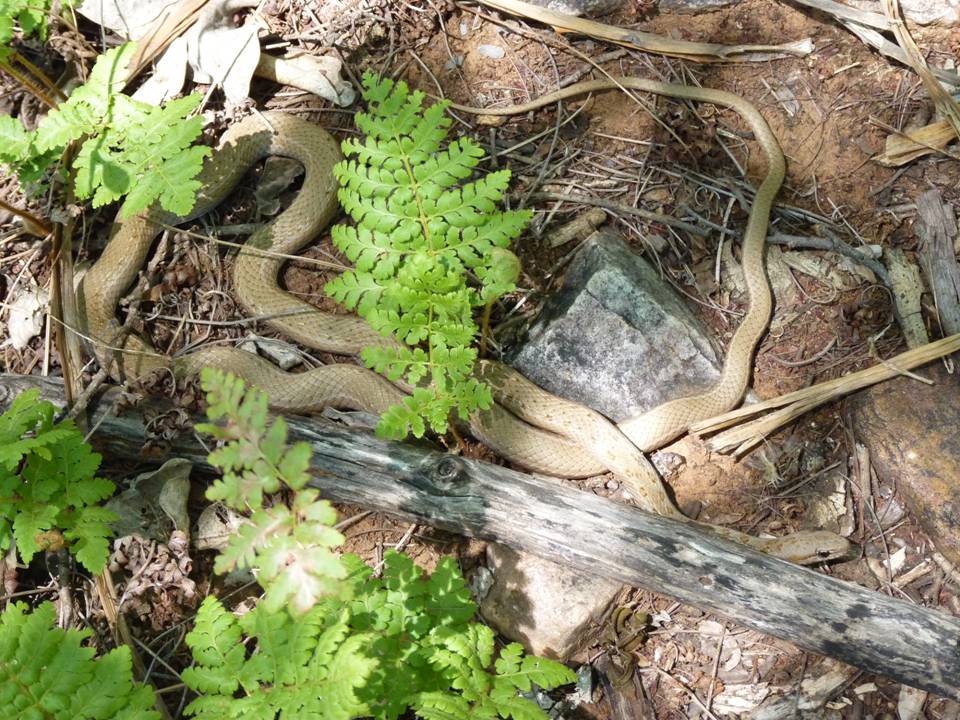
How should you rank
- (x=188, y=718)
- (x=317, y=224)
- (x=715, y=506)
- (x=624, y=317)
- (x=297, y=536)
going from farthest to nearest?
1. (x=317, y=224)
2. (x=624, y=317)
3. (x=715, y=506)
4. (x=188, y=718)
5. (x=297, y=536)

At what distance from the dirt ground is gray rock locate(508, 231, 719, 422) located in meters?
0.23

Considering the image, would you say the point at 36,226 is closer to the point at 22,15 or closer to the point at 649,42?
the point at 22,15

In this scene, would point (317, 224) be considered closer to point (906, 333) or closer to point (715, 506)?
point (715, 506)

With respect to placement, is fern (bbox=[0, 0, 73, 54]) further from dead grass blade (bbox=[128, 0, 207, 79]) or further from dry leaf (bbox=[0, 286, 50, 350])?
dry leaf (bbox=[0, 286, 50, 350])

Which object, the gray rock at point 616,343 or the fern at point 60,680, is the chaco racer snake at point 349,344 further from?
the fern at point 60,680

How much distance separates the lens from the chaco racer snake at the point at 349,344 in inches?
168

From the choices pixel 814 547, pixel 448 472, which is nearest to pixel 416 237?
pixel 448 472

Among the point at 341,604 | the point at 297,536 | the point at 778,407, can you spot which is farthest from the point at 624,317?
the point at 297,536

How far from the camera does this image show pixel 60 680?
2.96 meters

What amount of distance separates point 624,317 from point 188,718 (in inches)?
121

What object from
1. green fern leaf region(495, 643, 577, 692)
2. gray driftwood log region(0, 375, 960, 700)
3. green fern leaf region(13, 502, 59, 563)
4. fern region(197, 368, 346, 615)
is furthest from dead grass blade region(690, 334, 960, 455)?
green fern leaf region(13, 502, 59, 563)

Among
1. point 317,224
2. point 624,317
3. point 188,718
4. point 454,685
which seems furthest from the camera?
point 317,224

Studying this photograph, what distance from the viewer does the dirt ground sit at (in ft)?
13.6

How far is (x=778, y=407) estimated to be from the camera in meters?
4.33
